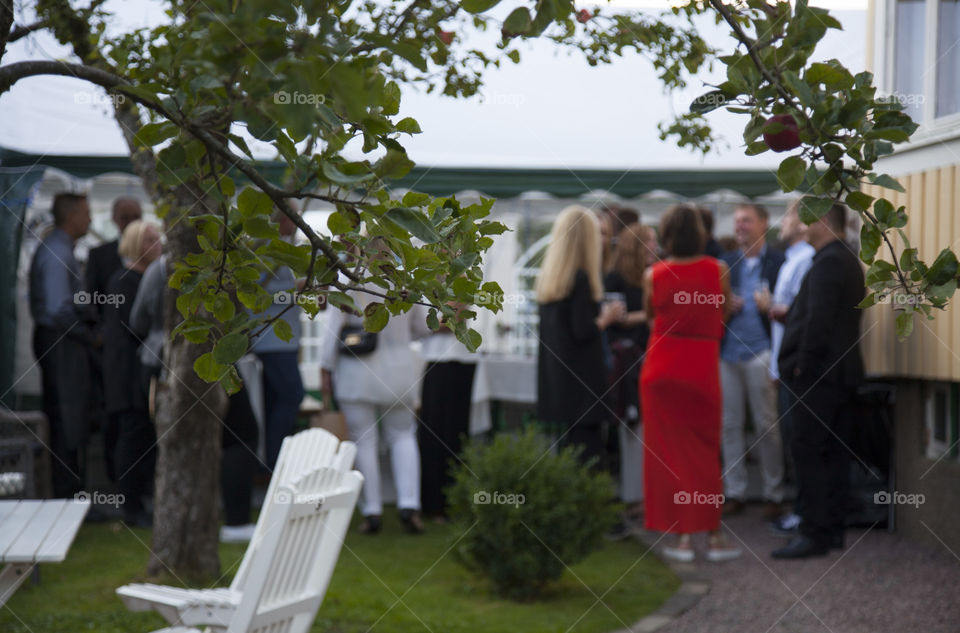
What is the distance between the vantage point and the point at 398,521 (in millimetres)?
6320

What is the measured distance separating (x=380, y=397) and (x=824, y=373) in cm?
246

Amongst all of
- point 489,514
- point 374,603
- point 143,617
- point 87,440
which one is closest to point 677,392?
point 489,514

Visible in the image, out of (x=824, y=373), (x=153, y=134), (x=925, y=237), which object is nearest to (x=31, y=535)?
(x=153, y=134)

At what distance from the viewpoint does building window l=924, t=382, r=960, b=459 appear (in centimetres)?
509

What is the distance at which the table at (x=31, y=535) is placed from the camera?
9.26ft

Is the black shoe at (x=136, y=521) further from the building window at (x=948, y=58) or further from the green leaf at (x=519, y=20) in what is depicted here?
the green leaf at (x=519, y=20)

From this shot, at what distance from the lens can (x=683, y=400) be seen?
199 inches

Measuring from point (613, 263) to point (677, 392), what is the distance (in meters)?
1.62

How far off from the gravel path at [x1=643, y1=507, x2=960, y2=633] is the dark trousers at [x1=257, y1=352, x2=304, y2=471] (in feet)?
7.65

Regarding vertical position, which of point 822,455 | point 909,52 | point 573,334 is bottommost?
point 822,455

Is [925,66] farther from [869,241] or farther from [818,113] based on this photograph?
[818,113]

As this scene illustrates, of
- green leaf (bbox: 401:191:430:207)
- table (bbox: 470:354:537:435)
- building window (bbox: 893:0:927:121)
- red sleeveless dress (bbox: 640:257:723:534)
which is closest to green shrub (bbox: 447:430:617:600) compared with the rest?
red sleeveless dress (bbox: 640:257:723:534)

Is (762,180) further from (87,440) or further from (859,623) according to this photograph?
(87,440)

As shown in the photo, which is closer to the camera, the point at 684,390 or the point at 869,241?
the point at 869,241
